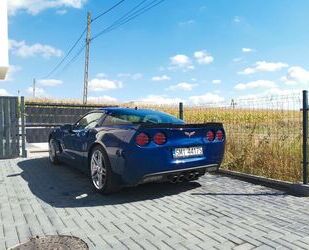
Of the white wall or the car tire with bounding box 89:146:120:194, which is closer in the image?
the car tire with bounding box 89:146:120:194

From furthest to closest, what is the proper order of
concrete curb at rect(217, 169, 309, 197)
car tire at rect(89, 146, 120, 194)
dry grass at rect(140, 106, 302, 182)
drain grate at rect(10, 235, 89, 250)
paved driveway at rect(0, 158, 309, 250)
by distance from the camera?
dry grass at rect(140, 106, 302, 182)
concrete curb at rect(217, 169, 309, 197)
car tire at rect(89, 146, 120, 194)
paved driveway at rect(0, 158, 309, 250)
drain grate at rect(10, 235, 89, 250)

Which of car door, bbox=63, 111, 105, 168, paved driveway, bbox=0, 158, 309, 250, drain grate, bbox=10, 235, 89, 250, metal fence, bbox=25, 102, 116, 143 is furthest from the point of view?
metal fence, bbox=25, 102, 116, 143

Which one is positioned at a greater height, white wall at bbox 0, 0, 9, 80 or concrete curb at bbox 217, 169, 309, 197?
white wall at bbox 0, 0, 9, 80

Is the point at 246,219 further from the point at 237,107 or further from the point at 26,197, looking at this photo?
the point at 237,107

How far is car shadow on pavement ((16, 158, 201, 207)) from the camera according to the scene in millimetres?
5414

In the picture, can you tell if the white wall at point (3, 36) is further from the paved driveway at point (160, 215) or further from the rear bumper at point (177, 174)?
the rear bumper at point (177, 174)

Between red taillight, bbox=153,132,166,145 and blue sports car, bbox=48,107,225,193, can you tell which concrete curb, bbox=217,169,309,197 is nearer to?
blue sports car, bbox=48,107,225,193

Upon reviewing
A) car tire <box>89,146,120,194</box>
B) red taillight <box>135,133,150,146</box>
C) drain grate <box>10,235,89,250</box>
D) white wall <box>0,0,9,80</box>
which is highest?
white wall <box>0,0,9,80</box>

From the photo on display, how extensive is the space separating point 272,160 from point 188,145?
2.28 m

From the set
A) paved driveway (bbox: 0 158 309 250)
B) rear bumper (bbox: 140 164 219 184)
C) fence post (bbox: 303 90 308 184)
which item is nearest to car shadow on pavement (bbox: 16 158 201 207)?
paved driveway (bbox: 0 158 309 250)

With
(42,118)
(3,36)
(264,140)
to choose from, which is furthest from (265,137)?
(3,36)

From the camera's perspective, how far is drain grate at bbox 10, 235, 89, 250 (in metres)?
3.62

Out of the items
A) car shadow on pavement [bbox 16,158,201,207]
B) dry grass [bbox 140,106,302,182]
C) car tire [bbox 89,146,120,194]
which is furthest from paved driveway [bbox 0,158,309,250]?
dry grass [bbox 140,106,302,182]

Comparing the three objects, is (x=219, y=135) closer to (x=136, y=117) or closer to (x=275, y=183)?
(x=275, y=183)
